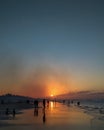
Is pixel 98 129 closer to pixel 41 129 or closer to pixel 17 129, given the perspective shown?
pixel 41 129

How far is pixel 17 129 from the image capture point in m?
29.0

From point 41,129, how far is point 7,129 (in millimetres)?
3591

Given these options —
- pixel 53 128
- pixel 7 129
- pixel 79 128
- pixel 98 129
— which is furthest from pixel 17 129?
pixel 98 129

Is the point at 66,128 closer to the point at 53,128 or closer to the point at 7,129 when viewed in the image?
the point at 53,128

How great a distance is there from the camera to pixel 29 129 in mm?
28938

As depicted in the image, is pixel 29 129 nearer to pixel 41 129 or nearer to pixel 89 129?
pixel 41 129

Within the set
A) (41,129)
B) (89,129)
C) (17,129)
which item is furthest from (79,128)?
(17,129)

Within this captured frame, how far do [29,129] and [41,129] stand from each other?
1.23 m

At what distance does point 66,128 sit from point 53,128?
4.61 feet

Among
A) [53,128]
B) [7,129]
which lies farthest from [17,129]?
[53,128]

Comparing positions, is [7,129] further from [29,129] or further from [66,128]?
[66,128]

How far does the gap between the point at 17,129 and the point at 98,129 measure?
27.6ft

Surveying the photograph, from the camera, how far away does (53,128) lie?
A: 98.1ft

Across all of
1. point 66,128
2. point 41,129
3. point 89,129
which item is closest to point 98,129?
point 89,129
